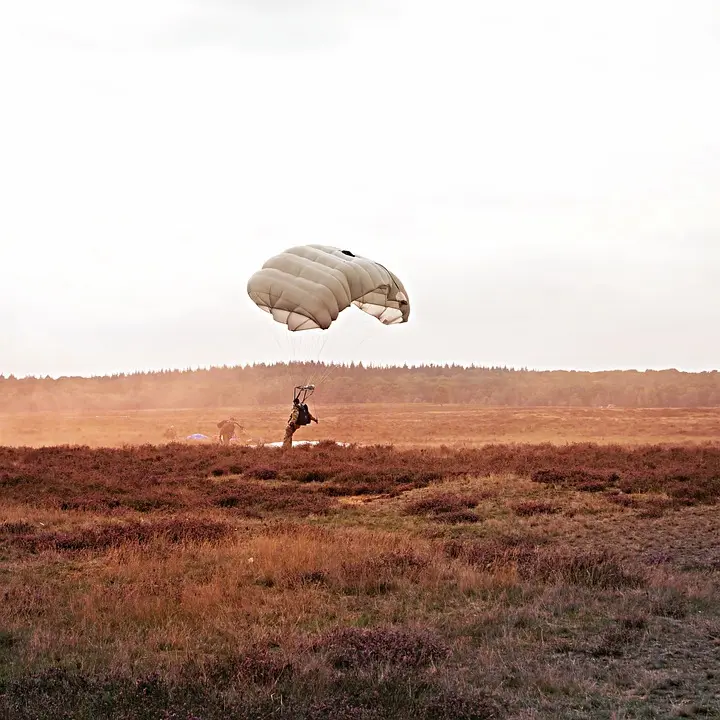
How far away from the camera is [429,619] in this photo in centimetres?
861

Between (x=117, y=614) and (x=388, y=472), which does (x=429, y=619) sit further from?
(x=388, y=472)

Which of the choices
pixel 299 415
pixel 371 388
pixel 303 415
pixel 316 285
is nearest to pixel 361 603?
pixel 316 285

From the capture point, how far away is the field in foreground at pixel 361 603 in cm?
607

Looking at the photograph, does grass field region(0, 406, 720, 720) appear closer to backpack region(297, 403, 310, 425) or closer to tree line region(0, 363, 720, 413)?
backpack region(297, 403, 310, 425)

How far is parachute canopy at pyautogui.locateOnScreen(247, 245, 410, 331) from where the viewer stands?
2091cm

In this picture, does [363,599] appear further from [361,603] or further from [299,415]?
[299,415]

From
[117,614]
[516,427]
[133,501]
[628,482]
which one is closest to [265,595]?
[117,614]

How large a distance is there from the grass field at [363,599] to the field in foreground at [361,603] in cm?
3

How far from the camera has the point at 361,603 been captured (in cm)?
944

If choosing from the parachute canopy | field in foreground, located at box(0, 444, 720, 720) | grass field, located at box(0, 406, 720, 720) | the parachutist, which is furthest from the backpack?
field in foreground, located at box(0, 444, 720, 720)

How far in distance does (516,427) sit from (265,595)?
5023cm

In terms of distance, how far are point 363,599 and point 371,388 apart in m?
147

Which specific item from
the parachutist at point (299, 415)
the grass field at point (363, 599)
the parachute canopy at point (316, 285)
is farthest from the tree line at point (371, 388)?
the grass field at point (363, 599)

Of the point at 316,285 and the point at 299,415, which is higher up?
the point at 316,285
